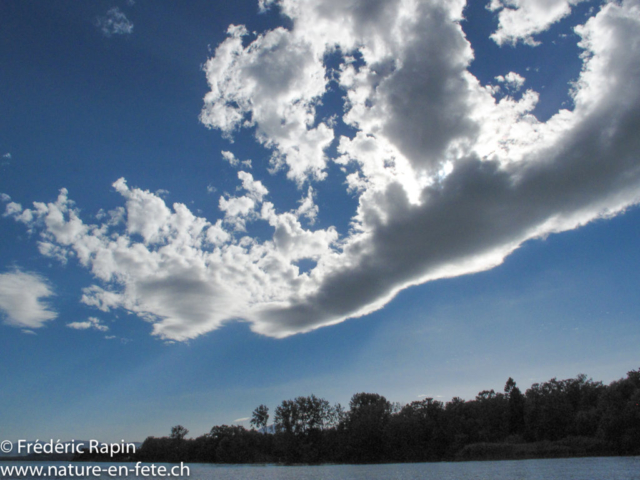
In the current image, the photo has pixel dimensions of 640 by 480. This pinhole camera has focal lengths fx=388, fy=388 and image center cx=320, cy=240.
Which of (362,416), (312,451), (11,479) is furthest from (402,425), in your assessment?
(11,479)

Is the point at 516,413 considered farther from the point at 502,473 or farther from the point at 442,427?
the point at 502,473

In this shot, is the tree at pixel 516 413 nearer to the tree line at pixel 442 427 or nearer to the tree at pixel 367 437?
the tree line at pixel 442 427

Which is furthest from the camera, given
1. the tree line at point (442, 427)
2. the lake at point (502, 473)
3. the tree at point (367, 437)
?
the tree at point (367, 437)

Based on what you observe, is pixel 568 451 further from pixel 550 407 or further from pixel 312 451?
pixel 312 451

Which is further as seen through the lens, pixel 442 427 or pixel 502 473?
pixel 442 427

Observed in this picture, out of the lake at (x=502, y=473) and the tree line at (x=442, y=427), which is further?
the tree line at (x=442, y=427)

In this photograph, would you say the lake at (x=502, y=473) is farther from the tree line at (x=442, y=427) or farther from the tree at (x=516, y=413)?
the tree at (x=516, y=413)

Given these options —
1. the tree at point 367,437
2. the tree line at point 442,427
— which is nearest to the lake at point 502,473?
the tree line at point 442,427

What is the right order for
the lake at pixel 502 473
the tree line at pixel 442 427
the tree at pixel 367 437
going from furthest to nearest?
the tree at pixel 367 437, the tree line at pixel 442 427, the lake at pixel 502 473

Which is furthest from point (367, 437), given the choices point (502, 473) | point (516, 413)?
point (502, 473)

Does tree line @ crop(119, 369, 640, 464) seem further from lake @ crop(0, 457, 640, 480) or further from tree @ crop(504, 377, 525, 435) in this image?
lake @ crop(0, 457, 640, 480)

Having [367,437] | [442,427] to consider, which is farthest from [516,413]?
[367,437]

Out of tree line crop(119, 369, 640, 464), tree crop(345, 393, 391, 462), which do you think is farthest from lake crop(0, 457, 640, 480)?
tree crop(345, 393, 391, 462)

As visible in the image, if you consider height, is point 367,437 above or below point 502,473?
below
